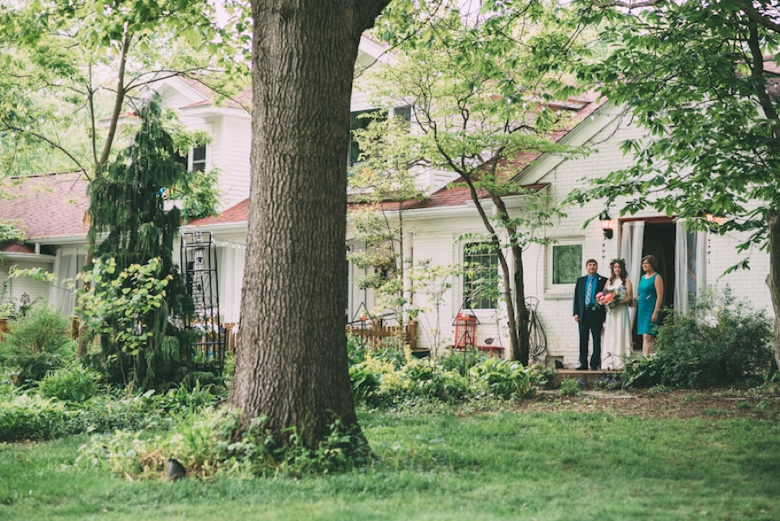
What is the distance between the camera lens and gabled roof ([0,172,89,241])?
953 inches

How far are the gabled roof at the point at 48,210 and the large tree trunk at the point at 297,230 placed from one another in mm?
18204

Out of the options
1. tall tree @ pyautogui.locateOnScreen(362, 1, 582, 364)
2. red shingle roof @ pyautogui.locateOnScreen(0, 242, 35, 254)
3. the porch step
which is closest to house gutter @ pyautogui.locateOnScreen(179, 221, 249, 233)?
tall tree @ pyautogui.locateOnScreen(362, 1, 582, 364)

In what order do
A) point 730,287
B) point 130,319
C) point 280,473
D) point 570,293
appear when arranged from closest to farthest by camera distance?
1. point 280,473
2. point 130,319
3. point 730,287
4. point 570,293

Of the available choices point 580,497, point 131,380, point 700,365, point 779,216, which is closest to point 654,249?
point 700,365

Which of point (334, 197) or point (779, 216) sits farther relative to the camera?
point (779, 216)

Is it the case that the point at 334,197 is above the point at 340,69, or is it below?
below

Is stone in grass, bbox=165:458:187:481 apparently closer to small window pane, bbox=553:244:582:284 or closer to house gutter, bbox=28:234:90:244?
small window pane, bbox=553:244:582:284

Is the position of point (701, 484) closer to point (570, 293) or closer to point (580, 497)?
point (580, 497)

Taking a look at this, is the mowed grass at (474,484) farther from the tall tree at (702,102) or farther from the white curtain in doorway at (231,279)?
the white curtain in doorway at (231,279)

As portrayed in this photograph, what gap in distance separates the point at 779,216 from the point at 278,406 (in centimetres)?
600

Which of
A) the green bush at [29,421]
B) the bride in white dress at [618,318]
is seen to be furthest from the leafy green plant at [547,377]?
the green bush at [29,421]

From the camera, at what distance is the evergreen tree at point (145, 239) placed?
32.7 feet

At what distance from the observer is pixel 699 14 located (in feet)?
A: 26.1

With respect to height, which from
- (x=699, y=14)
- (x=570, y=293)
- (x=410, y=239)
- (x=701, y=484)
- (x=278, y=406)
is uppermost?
(x=699, y=14)
